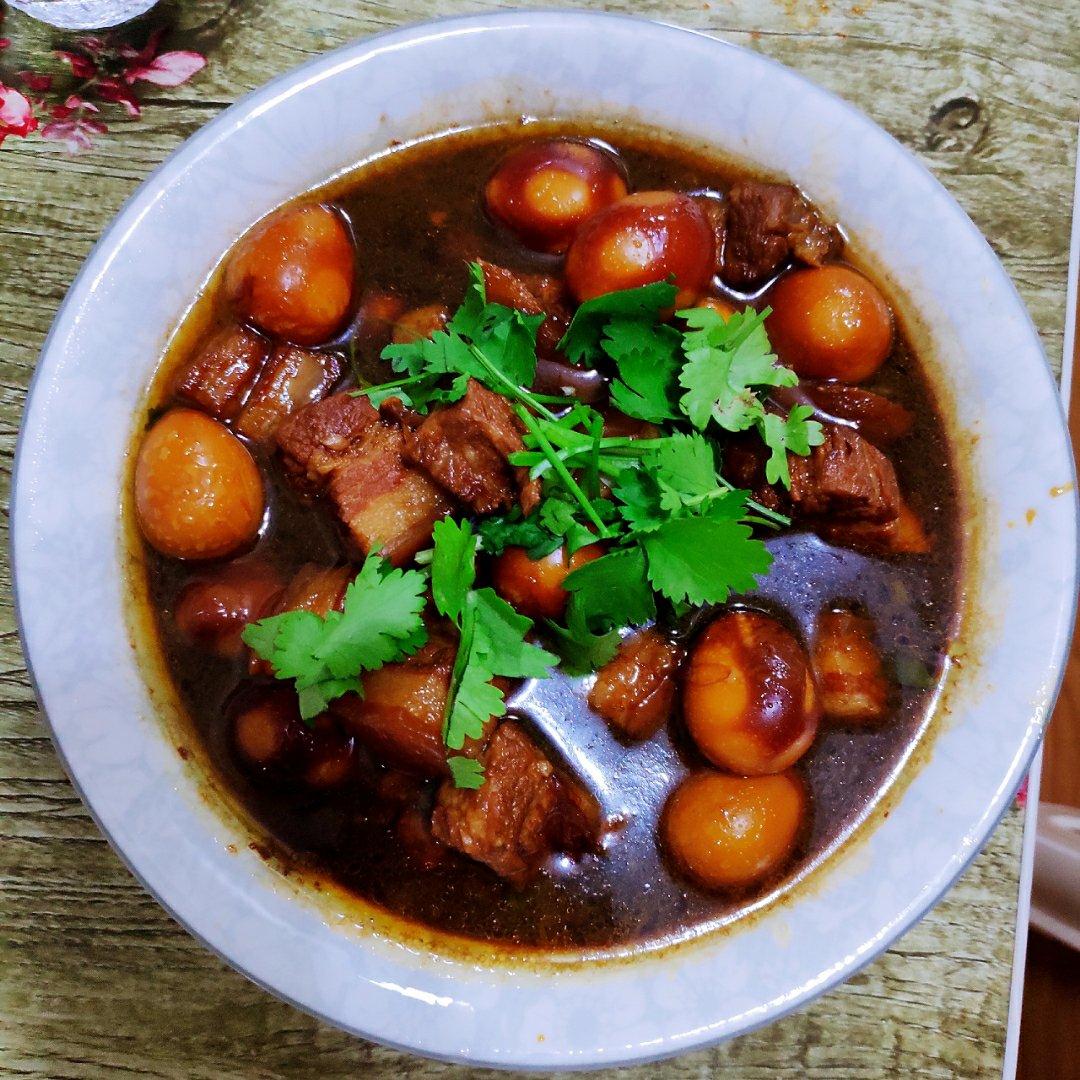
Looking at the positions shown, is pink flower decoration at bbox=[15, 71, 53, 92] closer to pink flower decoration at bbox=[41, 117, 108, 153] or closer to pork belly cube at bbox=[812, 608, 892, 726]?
pink flower decoration at bbox=[41, 117, 108, 153]

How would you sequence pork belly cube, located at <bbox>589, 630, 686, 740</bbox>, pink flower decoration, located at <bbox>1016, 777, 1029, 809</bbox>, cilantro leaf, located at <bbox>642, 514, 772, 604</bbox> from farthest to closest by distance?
1. pink flower decoration, located at <bbox>1016, 777, 1029, 809</bbox>
2. pork belly cube, located at <bbox>589, 630, 686, 740</bbox>
3. cilantro leaf, located at <bbox>642, 514, 772, 604</bbox>

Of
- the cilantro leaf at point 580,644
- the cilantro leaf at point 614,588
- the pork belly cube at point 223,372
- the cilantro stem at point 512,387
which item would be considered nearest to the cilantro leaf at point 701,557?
the cilantro leaf at point 614,588

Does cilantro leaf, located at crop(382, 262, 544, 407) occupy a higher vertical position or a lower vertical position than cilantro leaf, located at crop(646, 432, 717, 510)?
higher

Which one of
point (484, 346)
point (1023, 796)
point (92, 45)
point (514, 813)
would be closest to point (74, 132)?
point (92, 45)

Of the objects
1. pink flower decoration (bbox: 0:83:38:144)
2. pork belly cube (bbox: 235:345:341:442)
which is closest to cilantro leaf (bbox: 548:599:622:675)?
pork belly cube (bbox: 235:345:341:442)

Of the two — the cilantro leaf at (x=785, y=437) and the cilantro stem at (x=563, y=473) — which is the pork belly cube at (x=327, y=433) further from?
the cilantro leaf at (x=785, y=437)

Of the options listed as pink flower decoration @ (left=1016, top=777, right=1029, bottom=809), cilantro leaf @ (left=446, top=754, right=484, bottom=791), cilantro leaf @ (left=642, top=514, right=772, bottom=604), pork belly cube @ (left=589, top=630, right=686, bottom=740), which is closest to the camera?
cilantro leaf @ (left=642, top=514, right=772, bottom=604)
